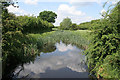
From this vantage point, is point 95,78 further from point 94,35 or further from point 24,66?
point 24,66

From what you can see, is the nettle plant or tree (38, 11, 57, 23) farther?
tree (38, 11, 57, 23)

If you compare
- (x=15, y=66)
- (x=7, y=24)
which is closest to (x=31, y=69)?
(x=15, y=66)

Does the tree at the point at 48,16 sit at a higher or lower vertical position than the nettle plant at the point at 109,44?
higher

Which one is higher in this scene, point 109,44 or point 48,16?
point 48,16

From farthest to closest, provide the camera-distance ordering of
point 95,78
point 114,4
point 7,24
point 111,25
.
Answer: point 7,24
point 95,78
point 111,25
point 114,4

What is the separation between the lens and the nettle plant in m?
3.91

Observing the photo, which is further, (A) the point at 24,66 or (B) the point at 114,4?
(A) the point at 24,66

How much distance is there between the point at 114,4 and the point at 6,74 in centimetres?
633

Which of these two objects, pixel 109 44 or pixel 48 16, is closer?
pixel 109 44

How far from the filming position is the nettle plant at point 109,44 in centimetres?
391

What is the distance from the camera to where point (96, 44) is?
4594 mm

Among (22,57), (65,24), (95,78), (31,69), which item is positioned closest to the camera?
(95,78)

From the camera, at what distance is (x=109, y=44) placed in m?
4.26

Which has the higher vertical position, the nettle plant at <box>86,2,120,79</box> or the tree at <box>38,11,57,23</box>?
the tree at <box>38,11,57,23</box>
